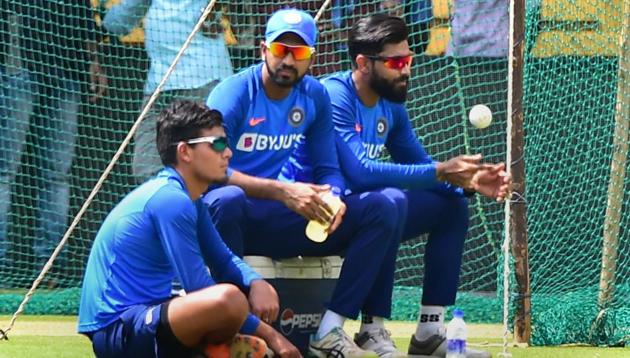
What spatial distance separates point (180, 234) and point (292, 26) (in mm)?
1446

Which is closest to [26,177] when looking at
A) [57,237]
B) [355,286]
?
[57,237]

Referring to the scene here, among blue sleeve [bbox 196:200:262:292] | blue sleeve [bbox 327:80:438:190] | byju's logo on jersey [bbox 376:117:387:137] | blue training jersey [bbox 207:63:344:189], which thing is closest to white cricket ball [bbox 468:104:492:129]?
blue sleeve [bbox 327:80:438:190]

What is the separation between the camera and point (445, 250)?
5938 millimetres

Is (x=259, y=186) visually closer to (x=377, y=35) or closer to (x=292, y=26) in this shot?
(x=292, y=26)

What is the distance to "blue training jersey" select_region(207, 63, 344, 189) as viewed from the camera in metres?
5.61

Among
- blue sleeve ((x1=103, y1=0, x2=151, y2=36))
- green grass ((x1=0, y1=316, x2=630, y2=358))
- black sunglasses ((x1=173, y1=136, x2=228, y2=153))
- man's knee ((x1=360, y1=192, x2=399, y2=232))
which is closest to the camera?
black sunglasses ((x1=173, y1=136, x2=228, y2=153))

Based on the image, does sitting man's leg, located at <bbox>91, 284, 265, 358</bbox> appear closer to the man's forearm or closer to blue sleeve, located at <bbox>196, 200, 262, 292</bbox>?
blue sleeve, located at <bbox>196, 200, 262, 292</bbox>

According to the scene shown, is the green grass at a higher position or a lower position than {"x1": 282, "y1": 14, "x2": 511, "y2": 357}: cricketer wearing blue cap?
lower

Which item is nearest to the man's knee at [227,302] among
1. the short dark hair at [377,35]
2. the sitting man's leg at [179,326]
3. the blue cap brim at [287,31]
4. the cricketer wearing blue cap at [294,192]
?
the sitting man's leg at [179,326]

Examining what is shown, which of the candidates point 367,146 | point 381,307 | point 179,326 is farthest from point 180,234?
point 367,146

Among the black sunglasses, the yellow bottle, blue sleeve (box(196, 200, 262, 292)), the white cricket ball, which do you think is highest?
the white cricket ball

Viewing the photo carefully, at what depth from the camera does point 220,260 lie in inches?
195

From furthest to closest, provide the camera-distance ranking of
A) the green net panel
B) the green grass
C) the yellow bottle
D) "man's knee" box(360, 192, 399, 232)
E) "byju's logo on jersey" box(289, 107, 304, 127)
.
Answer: the green net panel < the green grass < "byju's logo on jersey" box(289, 107, 304, 127) < "man's knee" box(360, 192, 399, 232) < the yellow bottle

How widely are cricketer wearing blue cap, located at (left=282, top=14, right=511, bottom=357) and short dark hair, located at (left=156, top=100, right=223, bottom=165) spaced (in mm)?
1166
